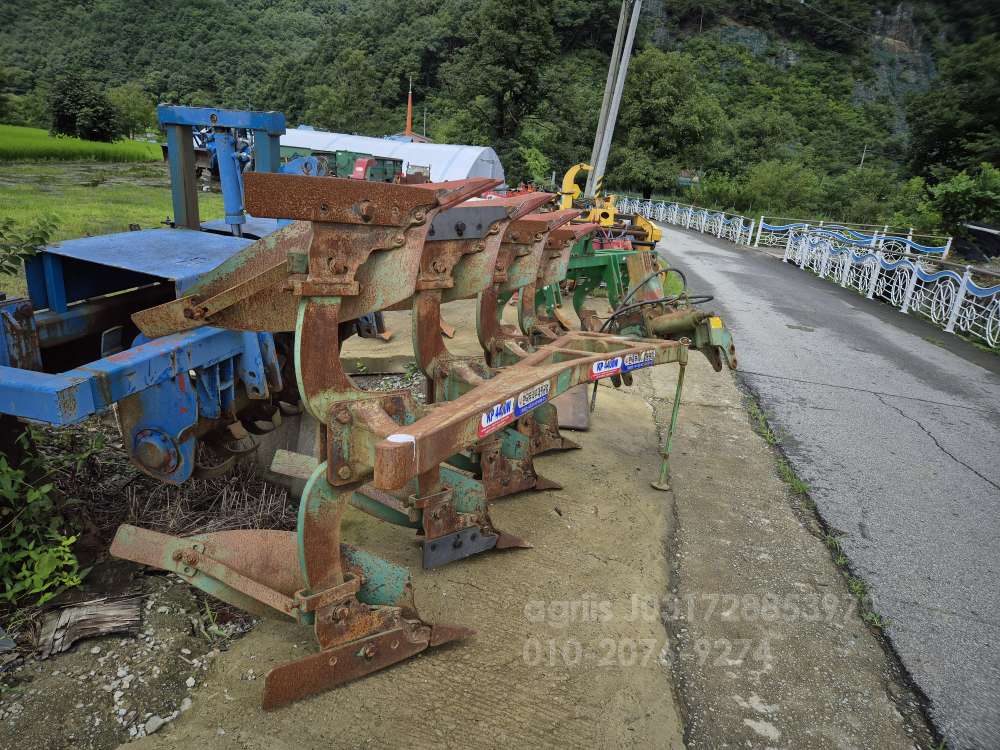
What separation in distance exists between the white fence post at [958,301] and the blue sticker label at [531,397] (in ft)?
32.9

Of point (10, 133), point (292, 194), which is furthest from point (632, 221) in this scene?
point (10, 133)

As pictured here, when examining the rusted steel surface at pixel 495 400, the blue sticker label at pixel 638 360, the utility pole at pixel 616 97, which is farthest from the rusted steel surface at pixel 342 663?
the utility pole at pixel 616 97

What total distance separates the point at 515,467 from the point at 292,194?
2.39 m

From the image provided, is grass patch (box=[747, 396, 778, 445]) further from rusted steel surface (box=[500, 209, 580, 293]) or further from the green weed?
the green weed

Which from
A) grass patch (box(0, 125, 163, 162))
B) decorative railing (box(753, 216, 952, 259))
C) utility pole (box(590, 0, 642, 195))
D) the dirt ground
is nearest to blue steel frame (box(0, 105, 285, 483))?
the dirt ground

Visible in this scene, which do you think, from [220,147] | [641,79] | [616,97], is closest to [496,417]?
[220,147]

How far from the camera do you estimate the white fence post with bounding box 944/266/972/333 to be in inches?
390

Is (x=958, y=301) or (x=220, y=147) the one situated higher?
(x=220, y=147)

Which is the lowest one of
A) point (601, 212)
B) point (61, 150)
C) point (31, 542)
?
point (31, 542)

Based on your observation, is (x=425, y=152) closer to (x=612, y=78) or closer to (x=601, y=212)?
(x=612, y=78)

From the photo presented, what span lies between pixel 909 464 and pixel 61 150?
146 ft

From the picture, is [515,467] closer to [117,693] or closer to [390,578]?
[390,578]

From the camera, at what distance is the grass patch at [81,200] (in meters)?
11.8

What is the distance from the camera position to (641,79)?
38.4m
